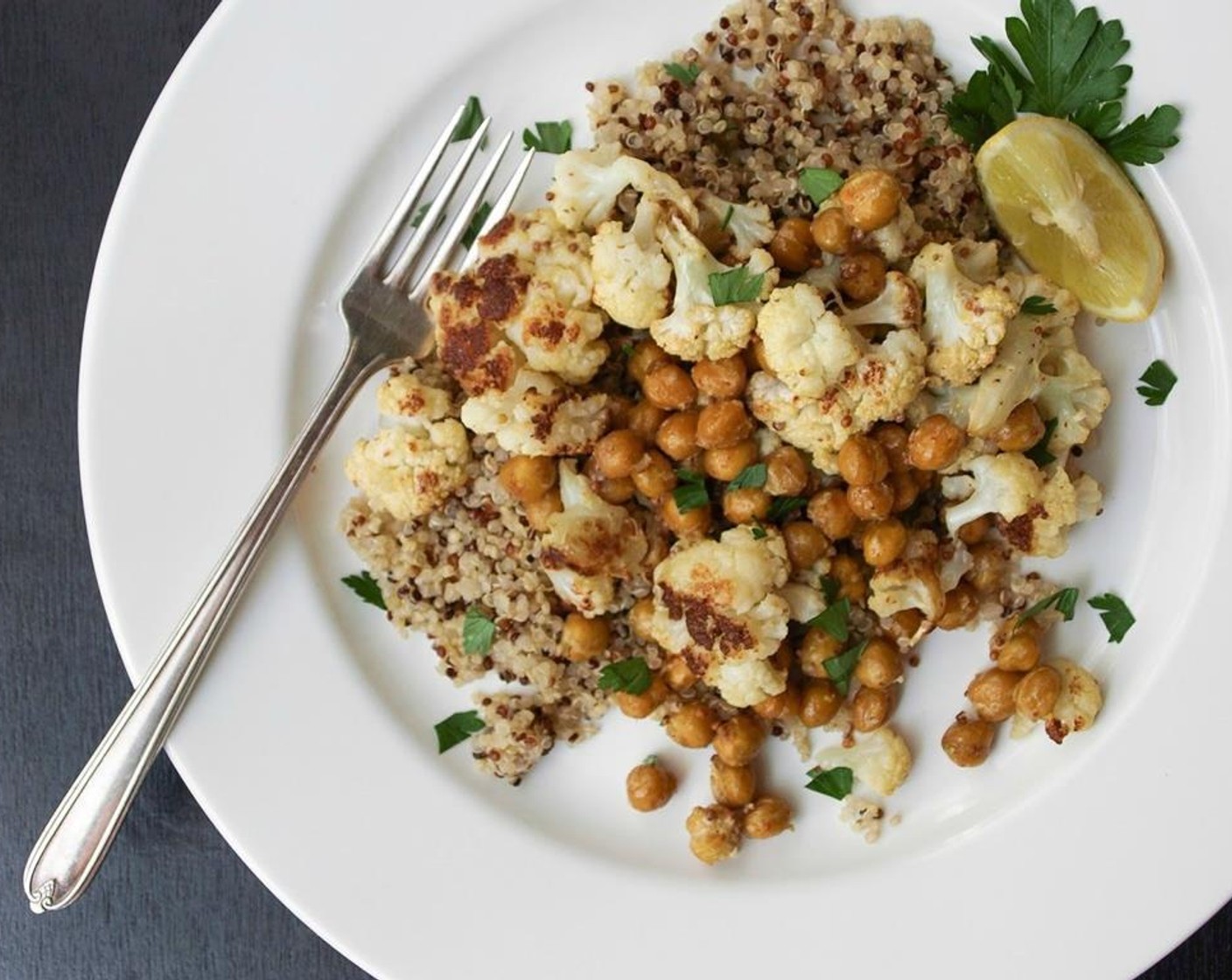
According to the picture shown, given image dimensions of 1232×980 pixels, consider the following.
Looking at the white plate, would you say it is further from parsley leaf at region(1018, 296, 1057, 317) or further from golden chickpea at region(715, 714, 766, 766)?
parsley leaf at region(1018, 296, 1057, 317)

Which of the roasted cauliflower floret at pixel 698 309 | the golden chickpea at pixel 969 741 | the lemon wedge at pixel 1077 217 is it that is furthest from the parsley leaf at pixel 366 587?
the lemon wedge at pixel 1077 217

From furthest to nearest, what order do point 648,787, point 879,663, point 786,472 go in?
point 648,787 → point 879,663 → point 786,472

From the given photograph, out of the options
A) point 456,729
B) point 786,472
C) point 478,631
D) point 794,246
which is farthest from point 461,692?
point 794,246

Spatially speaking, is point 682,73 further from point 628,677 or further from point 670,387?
point 628,677

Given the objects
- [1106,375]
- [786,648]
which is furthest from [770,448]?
[1106,375]

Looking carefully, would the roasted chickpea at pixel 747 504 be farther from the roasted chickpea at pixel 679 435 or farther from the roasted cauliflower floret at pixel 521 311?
the roasted cauliflower floret at pixel 521 311

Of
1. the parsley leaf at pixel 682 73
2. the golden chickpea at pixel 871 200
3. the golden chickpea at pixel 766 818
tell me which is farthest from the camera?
the golden chickpea at pixel 766 818

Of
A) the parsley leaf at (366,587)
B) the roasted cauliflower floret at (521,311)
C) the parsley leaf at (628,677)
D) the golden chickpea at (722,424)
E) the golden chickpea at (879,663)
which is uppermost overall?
the roasted cauliflower floret at (521,311)
